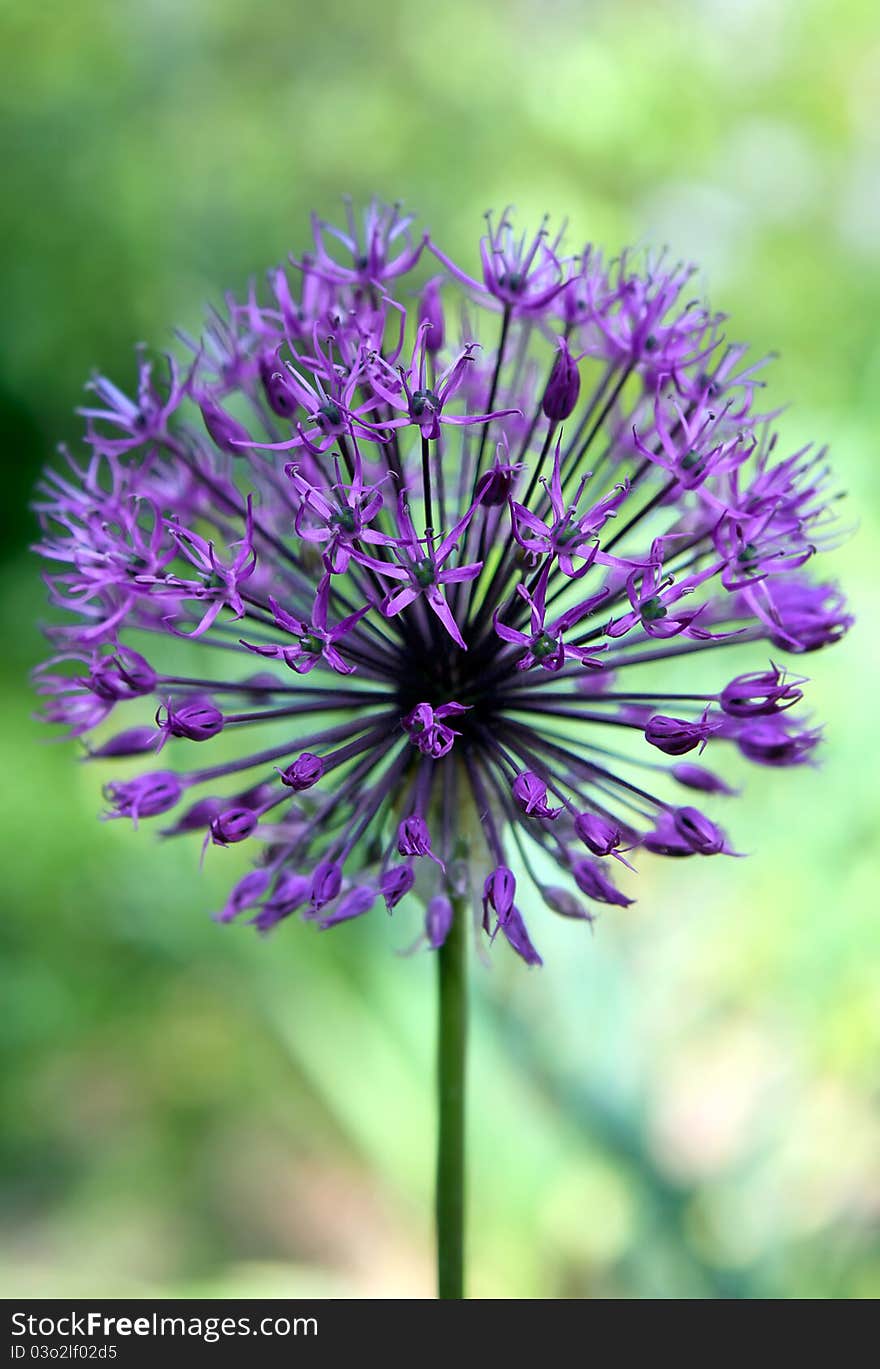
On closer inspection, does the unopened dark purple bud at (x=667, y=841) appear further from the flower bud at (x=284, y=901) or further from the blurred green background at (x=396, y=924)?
the blurred green background at (x=396, y=924)

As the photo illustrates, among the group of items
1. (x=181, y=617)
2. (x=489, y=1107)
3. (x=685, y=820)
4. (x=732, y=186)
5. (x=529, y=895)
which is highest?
(x=732, y=186)

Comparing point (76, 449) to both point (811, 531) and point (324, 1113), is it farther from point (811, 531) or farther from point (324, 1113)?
point (811, 531)

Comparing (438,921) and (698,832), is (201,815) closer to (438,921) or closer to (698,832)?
(438,921)

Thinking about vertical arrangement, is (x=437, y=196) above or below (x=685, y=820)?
above

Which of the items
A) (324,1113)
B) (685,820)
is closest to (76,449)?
(324,1113)

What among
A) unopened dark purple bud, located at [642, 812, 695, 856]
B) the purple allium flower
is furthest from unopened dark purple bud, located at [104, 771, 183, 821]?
unopened dark purple bud, located at [642, 812, 695, 856]

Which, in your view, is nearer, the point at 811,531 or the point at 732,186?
the point at 811,531

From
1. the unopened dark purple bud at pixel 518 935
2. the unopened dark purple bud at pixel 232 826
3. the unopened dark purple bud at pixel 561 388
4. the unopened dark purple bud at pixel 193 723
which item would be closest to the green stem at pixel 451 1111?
the unopened dark purple bud at pixel 518 935
